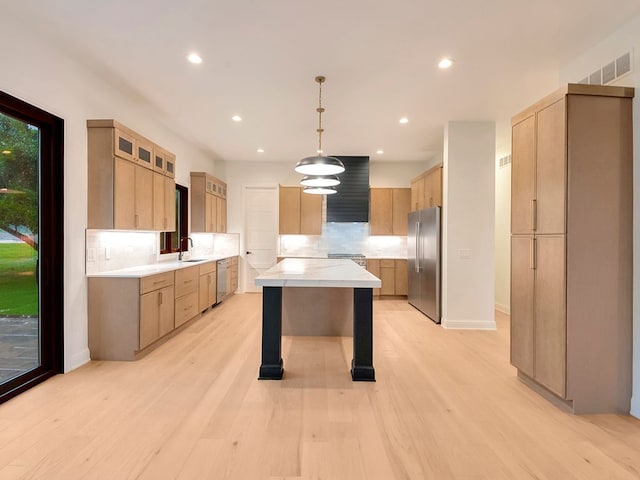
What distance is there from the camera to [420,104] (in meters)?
3.88

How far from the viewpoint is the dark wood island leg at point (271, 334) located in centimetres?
280

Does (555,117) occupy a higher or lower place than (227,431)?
higher

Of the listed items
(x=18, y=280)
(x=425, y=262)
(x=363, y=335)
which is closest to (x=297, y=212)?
(x=425, y=262)

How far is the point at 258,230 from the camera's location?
694cm

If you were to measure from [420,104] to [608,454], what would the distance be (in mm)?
3629

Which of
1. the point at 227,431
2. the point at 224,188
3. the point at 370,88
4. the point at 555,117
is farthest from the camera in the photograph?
the point at 224,188

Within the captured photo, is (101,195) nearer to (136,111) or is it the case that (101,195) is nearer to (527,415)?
(136,111)

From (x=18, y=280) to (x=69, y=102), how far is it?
5.50ft

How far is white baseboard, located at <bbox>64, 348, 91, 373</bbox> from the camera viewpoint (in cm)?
291

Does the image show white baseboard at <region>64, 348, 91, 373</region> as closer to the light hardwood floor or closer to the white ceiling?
the light hardwood floor

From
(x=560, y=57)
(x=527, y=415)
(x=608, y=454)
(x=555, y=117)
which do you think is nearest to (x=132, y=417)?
(x=527, y=415)

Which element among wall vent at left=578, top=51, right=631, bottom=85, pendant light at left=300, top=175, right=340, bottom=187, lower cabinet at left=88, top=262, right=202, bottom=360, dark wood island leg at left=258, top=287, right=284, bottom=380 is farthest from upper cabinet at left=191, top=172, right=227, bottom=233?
wall vent at left=578, top=51, right=631, bottom=85

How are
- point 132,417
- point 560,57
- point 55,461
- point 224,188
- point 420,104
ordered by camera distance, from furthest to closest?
point 224,188
point 420,104
point 560,57
point 132,417
point 55,461

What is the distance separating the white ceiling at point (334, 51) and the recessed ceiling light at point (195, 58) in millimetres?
48
